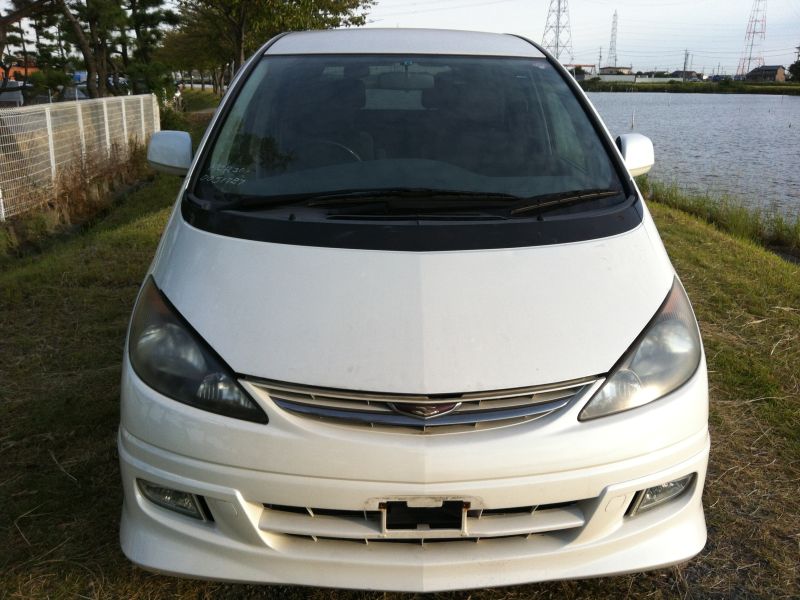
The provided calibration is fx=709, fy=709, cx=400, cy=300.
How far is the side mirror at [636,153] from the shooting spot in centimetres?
297

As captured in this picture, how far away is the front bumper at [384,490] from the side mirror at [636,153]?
1.34m

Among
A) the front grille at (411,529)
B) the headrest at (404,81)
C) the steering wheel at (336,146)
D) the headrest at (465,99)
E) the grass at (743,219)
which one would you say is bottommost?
the grass at (743,219)

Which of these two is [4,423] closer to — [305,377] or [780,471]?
[305,377]

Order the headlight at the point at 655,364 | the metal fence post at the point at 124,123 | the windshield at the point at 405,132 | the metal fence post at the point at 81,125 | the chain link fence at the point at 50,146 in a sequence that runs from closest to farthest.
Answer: the headlight at the point at 655,364
the windshield at the point at 405,132
the chain link fence at the point at 50,146
the metal fence post at the point at 81,125
the metal fence post at the point at 124,123

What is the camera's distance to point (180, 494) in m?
1.90

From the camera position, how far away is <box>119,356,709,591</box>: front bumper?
5.76ft

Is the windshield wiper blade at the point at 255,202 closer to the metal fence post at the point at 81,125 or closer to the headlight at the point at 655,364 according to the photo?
the headlight at the point at 655,364

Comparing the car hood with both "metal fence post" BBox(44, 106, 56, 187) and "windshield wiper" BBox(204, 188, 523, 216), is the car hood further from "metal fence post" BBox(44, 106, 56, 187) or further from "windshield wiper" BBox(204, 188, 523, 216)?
"metal fence post" BBox(44, 106, 56, 187)

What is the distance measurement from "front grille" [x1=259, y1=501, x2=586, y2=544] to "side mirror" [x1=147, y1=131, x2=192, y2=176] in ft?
5.68

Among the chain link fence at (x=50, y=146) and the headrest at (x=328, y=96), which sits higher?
the headrest at (x=328, y=96)

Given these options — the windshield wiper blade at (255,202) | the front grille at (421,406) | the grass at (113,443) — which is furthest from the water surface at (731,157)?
the front grille at (421,406)

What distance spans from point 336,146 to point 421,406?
51.3 inches

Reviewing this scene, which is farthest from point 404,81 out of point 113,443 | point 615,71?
point 615,71

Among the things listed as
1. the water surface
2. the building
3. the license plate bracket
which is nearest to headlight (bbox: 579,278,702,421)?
the license plate bracket
